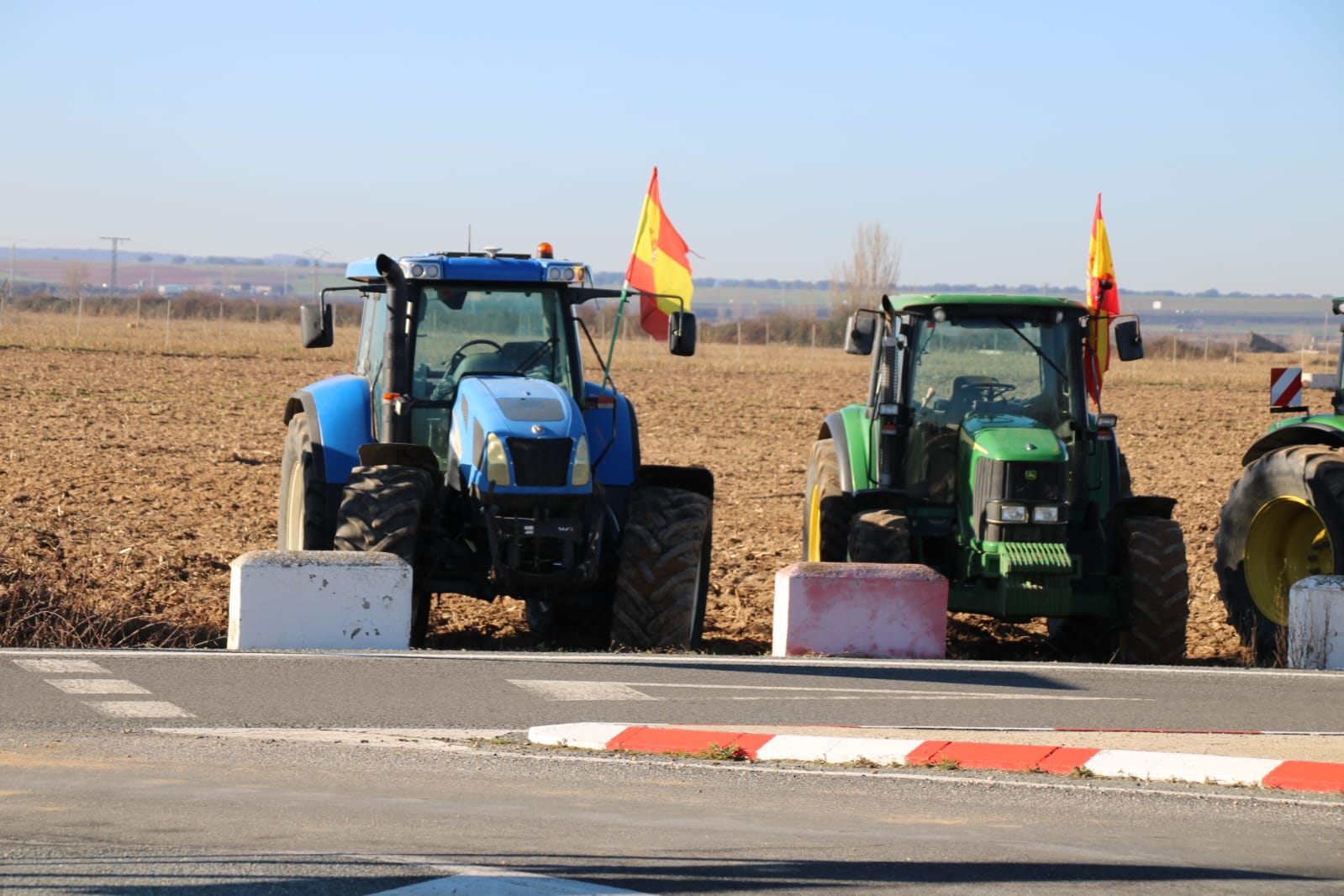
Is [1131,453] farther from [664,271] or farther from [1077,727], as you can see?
[1077,727]

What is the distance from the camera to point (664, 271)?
13664 mm

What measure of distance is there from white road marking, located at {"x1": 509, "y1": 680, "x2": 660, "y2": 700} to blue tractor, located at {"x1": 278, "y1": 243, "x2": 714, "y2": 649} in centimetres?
118

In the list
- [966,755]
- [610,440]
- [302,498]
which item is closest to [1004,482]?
[610,440]

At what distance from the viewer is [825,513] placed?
1114cm

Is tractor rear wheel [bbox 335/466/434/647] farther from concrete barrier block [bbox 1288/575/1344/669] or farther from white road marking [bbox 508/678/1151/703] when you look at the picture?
concrete barrier block [bbox 1288/575/1344/669]

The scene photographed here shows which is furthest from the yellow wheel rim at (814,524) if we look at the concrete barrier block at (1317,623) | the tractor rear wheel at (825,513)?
the concrete barrier block at (1317,623)

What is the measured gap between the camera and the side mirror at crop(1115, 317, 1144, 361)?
10.6 meters

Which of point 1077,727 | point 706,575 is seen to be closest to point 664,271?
point 706,575

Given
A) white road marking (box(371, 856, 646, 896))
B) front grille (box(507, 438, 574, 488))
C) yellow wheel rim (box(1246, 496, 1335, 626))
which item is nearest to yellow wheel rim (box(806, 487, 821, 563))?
front grille (box(507, 438, 574, 488))

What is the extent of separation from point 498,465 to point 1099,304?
17.5 ft

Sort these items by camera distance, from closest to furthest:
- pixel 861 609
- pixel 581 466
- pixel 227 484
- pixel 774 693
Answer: pixel 774 693
pixel 581 466
pixel 861 609
pixel 227 484

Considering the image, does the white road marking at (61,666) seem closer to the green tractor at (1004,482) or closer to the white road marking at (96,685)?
the white road marking at (96,685)

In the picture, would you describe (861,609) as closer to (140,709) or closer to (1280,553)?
(1280,553)

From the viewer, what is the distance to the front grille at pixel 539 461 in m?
9.45
